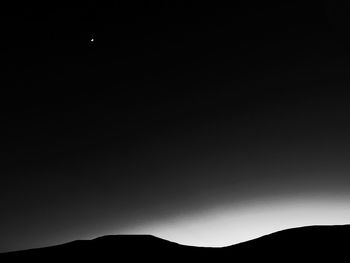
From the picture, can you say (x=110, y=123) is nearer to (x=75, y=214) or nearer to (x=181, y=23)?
(x=75, y=214)

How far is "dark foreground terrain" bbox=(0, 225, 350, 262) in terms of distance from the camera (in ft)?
5.33

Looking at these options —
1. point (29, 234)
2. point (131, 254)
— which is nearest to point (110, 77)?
point (29, 234)

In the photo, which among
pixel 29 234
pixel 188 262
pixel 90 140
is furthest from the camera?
pixel 90 140

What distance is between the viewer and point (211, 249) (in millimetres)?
1791

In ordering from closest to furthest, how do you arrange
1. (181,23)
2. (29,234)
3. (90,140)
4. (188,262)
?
(188,262)
(29,234)
(90,140)
(181,23)

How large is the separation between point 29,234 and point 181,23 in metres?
1.53

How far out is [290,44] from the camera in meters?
2.54

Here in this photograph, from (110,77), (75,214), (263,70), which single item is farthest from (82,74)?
(263,70)

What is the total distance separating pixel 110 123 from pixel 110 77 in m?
0.30

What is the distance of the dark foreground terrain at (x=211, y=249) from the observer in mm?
1626

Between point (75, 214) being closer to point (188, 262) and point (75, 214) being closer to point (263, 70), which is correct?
point (188, 262)

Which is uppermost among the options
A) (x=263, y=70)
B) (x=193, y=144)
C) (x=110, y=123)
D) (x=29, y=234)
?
(x=263, y=70)

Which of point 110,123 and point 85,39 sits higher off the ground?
point 85,39

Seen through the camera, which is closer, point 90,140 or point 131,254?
point 131,254
